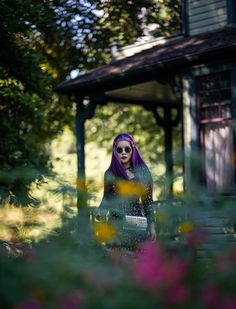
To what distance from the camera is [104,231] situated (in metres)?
2.23

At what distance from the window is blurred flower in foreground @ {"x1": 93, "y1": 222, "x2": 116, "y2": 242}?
8604 millimetres

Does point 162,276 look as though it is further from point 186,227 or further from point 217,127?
point 217,127

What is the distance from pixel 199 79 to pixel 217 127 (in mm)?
1023

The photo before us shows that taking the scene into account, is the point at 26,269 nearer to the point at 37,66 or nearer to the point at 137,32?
the point at 37,66

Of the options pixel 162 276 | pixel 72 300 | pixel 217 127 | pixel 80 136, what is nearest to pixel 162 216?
pixel 162 276

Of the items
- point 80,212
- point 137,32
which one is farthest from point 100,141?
point 80,212

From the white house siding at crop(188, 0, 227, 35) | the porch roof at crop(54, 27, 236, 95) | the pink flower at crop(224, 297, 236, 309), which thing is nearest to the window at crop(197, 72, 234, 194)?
the porch roof at crop(54, 27, 236, 95)

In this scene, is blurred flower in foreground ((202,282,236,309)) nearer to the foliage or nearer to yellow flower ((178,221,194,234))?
yellow flower ((178,221,194,234))

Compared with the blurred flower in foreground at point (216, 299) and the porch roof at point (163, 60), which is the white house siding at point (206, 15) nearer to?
the porch roof at point (163, 60)

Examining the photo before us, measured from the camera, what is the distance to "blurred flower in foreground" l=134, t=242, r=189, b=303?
1639 mm

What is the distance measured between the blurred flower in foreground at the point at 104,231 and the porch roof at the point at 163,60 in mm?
8447

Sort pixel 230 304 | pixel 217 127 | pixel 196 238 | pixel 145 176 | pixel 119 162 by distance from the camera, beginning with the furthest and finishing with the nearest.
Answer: pixel 217 127, pixel 119 162, pixel 145 176, pixel 196 238, pixel 230 304

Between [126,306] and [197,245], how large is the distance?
2.00 ft

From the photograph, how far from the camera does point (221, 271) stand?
72.4 inches
